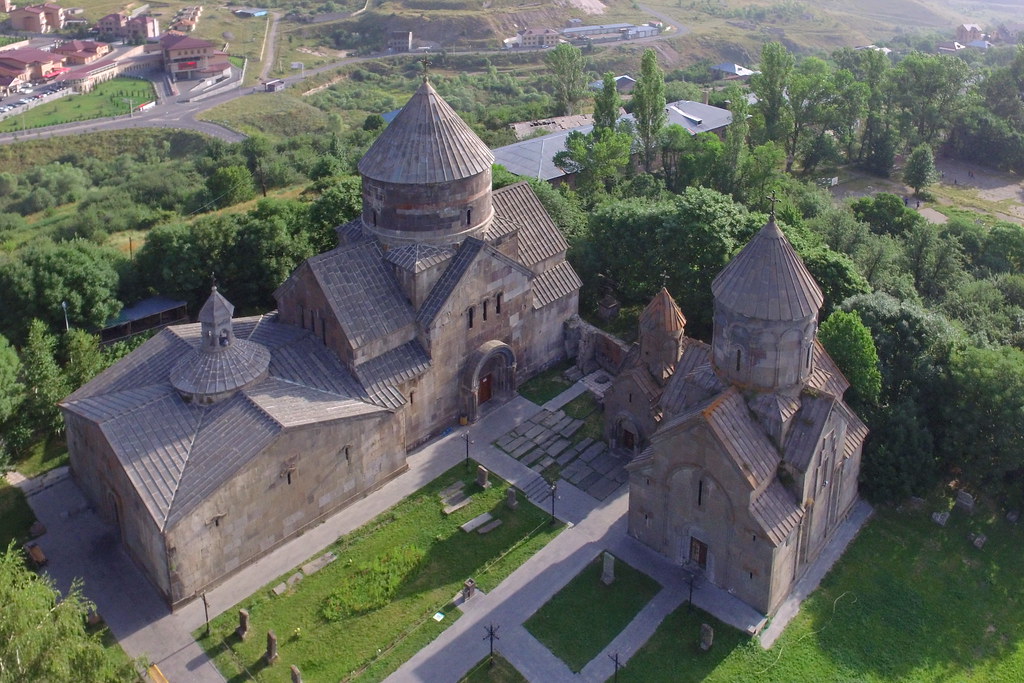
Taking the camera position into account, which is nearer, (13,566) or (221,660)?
(13,566)

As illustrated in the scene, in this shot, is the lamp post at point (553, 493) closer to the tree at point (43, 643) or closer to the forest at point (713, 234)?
the forest at point (713, 234)

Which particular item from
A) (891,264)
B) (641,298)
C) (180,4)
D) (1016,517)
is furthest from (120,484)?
(180,4)

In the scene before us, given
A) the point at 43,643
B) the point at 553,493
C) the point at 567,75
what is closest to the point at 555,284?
the point at 553,493

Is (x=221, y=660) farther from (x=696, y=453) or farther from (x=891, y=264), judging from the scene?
(x=891, y=264)

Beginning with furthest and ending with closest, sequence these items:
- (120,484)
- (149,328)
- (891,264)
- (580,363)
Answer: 1. (891,264)
2. (149,328)
3. (580,363)
4. (120,484)

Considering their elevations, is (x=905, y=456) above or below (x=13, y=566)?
below

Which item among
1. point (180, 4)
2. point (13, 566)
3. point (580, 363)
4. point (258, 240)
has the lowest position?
point (180, 4)

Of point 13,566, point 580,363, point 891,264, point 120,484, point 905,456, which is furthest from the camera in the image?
point 891,264

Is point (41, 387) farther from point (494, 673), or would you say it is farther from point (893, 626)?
point (893, 626)

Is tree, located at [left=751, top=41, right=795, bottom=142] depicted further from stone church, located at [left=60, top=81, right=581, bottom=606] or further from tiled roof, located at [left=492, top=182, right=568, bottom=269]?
stone church, located at [left=60, top=81, right=581, bottom=606]
